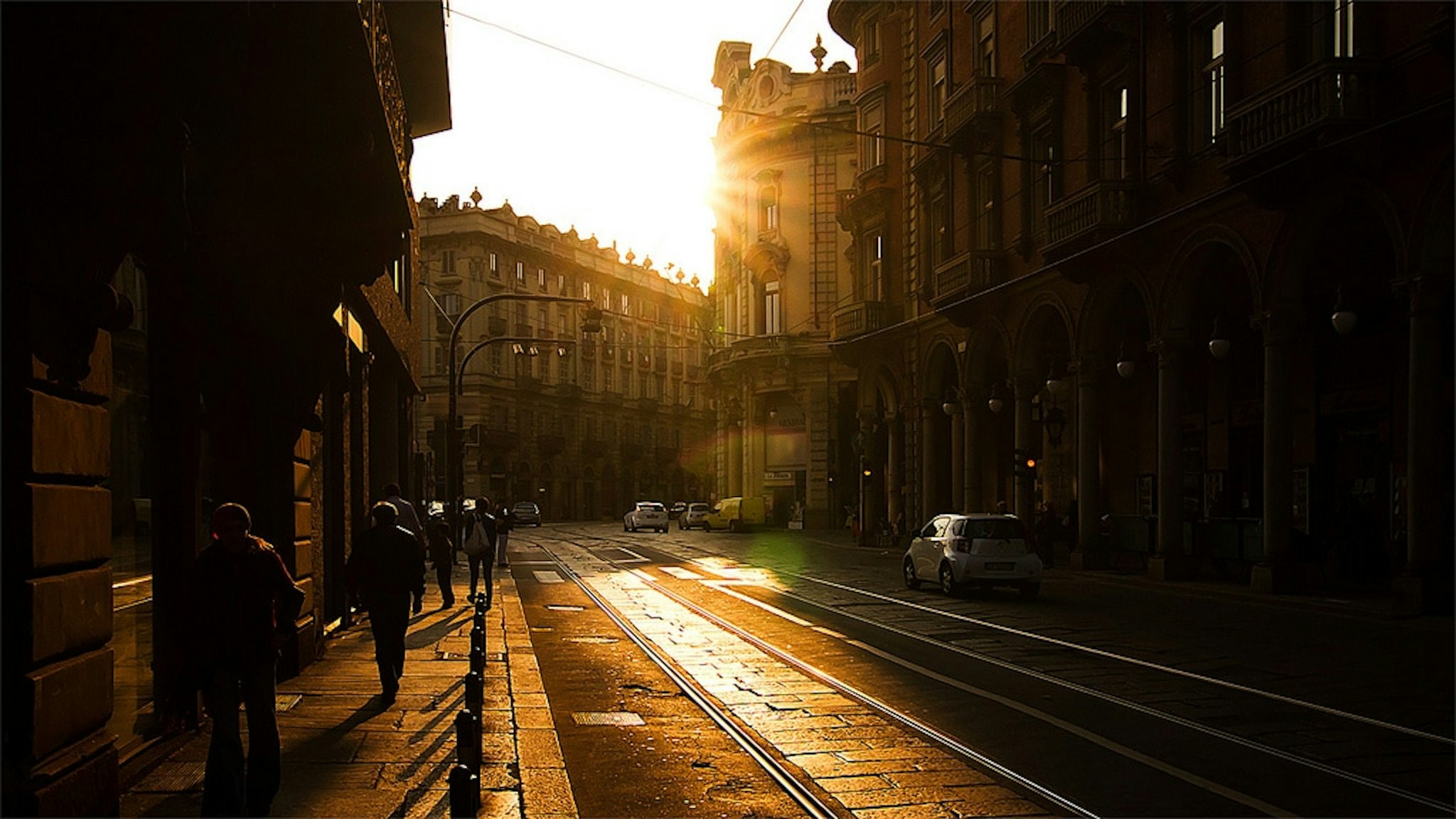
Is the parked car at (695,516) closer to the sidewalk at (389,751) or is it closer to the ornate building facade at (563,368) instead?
the ornate building facade at (563,368)

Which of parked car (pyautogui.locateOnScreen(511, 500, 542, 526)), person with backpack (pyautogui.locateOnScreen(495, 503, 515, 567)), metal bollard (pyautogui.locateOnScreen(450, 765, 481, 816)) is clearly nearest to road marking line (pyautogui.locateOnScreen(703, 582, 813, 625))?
person with backpack (pyautogui.locateOnScreen(495, 503, 515, 567))

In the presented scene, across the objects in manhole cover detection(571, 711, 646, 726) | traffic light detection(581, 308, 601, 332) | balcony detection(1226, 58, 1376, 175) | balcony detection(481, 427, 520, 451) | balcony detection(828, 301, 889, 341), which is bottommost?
manhole cover detection(571, 711, 646, 726)

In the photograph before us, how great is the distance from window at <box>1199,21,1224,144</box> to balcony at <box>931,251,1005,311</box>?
9.38 metres

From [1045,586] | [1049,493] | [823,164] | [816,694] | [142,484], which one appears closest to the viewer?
[142,484]

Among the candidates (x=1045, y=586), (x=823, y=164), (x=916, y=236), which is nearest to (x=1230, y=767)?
(x=1045, y=586)

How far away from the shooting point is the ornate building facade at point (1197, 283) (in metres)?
19.5

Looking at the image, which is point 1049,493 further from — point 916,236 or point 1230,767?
point 1230,767

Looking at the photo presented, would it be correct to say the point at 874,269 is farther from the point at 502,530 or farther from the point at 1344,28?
the point at 1344,28

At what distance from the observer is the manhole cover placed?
423 inches

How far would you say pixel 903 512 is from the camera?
1737 inches

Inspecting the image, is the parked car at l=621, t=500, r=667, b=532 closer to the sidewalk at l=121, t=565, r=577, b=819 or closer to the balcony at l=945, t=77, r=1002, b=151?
the balcony at l=945, t=77, r=1002, b=151

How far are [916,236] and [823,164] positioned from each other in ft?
76.8

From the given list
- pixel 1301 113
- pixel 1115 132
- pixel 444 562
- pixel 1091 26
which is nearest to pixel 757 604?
pixel 444 562

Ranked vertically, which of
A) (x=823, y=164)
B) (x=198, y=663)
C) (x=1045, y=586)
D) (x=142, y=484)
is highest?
(x=823, y=164)
